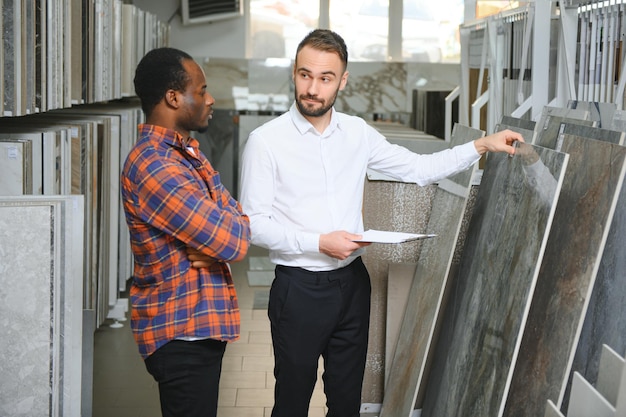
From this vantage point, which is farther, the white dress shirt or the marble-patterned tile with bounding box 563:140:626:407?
the white dress shirt

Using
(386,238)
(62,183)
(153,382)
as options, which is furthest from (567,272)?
(153,382)

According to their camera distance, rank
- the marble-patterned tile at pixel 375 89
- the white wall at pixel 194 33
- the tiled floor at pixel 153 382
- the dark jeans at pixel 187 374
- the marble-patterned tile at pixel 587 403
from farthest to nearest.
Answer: the white wall at pixel 194 33 < the marble-patterned tile at pixel 375 89 < the tiled floor at pixel 153 382 < the dark jeans at pixel 187 374 < the marble-patterned tile at pixel 587 403

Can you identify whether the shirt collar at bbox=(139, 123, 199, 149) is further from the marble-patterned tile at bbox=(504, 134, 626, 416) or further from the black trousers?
the marble-patterned tile at bbox=(504, 134, 626, 416)

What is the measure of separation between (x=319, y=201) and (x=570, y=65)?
110cm

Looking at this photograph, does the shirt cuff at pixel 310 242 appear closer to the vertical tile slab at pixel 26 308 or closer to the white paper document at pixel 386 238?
the white paper document at pixel 386 238

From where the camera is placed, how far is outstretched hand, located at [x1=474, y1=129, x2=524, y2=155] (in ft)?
8.70

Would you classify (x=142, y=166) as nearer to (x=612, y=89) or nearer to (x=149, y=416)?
(x=612, y=89)

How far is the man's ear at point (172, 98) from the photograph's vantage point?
2.18 metres

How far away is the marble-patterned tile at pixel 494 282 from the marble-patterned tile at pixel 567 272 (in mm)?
73

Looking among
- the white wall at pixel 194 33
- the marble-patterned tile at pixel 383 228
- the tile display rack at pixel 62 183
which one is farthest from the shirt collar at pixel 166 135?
the white wall at pixel 194 33

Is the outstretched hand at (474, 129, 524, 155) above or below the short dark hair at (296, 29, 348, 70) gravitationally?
below

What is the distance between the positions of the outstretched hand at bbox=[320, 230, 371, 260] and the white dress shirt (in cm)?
7

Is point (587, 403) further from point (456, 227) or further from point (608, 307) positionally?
point (456, 227)

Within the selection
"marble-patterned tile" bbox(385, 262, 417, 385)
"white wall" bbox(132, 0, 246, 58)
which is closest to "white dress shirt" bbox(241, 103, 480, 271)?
"marble-patterned tile" bbox(385, 262, 417, 385)
